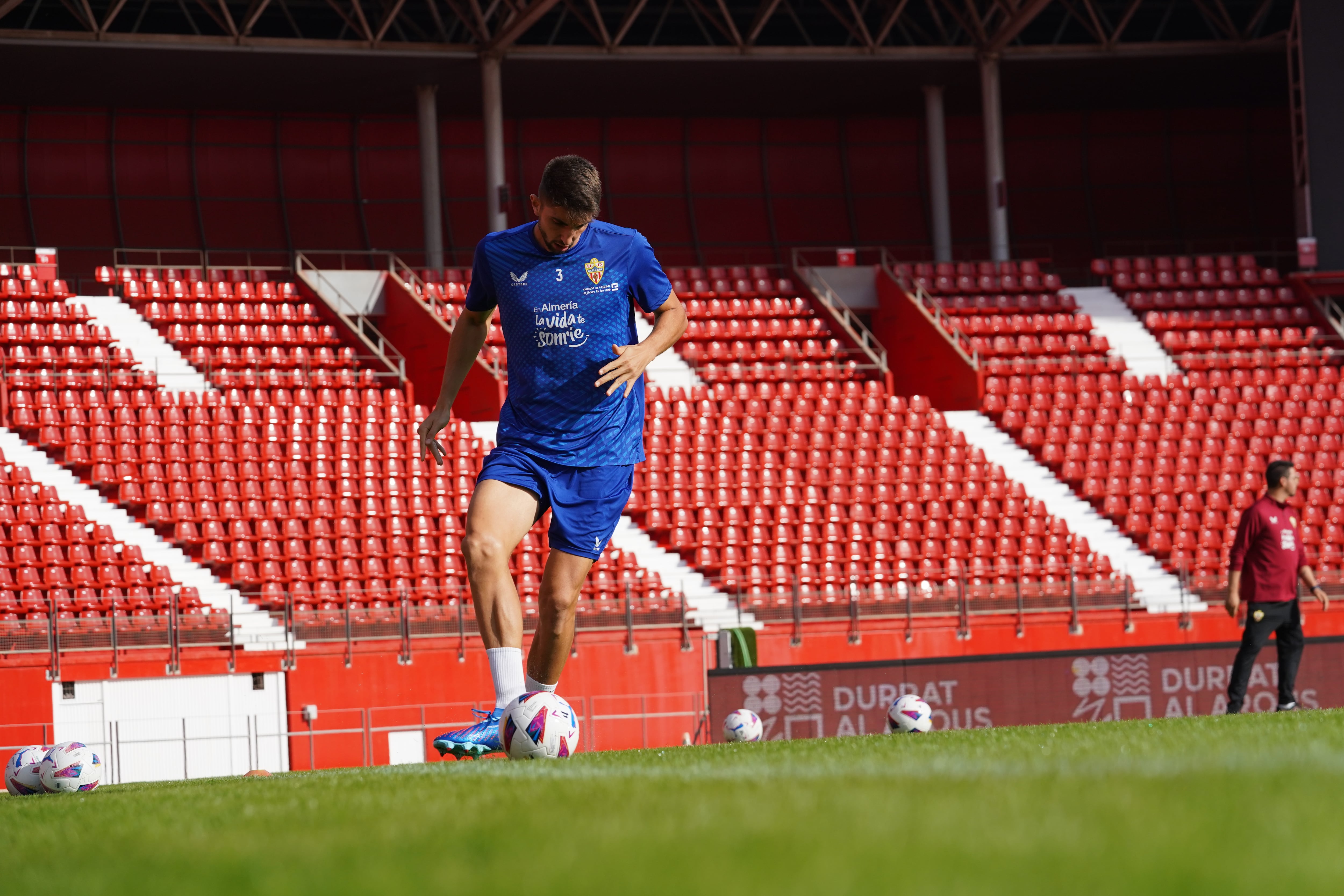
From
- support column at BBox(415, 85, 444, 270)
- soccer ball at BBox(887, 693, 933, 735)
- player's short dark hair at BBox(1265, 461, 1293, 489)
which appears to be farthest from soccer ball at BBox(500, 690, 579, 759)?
support column at BBox(415, 85, 444, 270)

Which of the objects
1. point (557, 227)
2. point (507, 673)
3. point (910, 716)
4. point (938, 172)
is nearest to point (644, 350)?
point (557, 227)

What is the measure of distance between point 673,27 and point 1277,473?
1913cm

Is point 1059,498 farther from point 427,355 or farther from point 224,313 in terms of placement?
point 224,313

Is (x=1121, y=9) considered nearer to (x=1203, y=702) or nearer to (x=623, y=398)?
(x=1203, y=702)

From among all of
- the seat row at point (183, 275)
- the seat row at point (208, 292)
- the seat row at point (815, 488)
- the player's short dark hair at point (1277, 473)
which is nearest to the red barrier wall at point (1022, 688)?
the player's short dark hair at point (1277, 473)

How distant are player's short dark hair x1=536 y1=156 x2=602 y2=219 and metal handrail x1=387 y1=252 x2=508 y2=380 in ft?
54.6

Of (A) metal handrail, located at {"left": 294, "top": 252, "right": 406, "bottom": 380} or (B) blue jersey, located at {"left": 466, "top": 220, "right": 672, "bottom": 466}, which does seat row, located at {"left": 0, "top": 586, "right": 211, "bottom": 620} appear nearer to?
(A) metal handrail, located at {"left": 294, "top": 252, "right": 406, "bottom": 380}

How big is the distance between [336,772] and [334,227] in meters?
23.2

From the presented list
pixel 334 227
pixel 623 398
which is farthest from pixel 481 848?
pixel 334 227

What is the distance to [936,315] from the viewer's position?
80.5 ft

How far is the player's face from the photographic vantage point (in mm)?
5391

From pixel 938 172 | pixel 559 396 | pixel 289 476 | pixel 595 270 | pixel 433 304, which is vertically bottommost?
pixel 559 396

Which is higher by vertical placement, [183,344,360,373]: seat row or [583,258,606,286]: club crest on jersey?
[183,344,360,373]: seat row

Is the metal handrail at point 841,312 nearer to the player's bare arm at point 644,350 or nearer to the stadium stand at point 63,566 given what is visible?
the stadium stand at point 63,566
